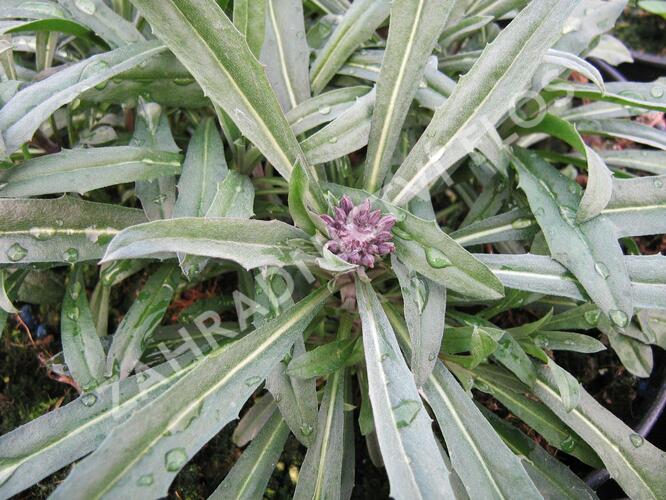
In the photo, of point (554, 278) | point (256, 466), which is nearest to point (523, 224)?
point (554, 278)

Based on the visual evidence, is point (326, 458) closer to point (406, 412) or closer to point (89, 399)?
point (406, 412)

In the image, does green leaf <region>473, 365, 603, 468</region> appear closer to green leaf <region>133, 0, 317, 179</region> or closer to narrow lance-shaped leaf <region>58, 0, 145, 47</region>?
green leaf <region>133, 0, 317, 179</region>

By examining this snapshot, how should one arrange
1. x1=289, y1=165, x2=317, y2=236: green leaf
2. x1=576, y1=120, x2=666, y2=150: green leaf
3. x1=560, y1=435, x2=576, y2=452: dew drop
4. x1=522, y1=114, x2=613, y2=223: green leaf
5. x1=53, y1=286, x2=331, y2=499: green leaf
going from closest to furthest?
x1=53, y1=286, x2=331, y2=499: green leaf → x1=289, y1=165, x2=317, y2=236: green leaf → x1=522, y1=114, x2=613, y2=223: green leaf → x1=560, y1=435, x2=576, y2=452: dew drop → x1=576, y1=120, x2=666, y2=150: green leaf

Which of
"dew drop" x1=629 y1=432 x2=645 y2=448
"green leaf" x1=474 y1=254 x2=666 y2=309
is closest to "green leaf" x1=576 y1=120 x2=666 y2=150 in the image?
"green leaf" x1=474 y1=254 x2=666 y2=309

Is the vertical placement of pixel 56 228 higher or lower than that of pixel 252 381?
higher

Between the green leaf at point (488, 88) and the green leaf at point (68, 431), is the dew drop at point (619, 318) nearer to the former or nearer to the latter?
the green leaf at point (488, 88)

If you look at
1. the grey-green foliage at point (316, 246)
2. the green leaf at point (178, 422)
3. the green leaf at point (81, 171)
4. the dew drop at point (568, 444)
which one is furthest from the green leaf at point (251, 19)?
the dew drop at point (568, 444)

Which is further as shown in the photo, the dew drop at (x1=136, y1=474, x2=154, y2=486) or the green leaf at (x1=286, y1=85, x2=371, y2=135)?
the green leaf at (x1=286, y1=85, x2=371, y2=135)
